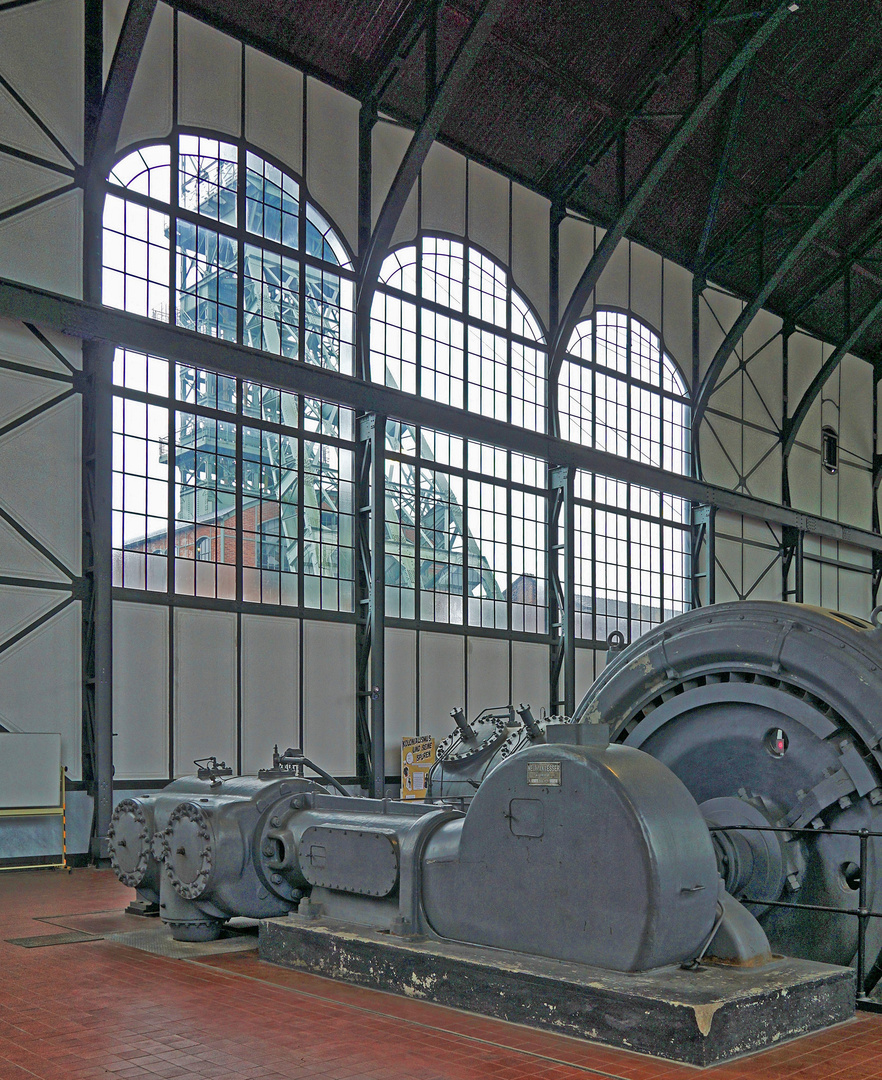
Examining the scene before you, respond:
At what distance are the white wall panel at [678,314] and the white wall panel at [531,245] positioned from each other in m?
3.98

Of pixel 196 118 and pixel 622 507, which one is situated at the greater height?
pixel 196 118

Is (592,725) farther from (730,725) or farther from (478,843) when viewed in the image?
(730,725)

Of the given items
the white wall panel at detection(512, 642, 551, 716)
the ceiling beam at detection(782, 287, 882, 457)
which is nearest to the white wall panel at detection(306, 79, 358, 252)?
A: the white wall panel at detection(512, 642, 551, 716)

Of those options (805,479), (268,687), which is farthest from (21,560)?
(805,479)

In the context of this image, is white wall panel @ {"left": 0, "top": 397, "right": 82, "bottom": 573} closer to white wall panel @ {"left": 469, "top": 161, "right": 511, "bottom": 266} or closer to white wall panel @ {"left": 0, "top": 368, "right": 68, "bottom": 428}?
white wall panel @ {"left": 0, "top": 368, "right": 68, "bottom": 428}

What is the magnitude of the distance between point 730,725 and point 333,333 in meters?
12.9

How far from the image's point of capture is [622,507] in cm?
2409

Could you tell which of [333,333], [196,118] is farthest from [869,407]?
[196,118]

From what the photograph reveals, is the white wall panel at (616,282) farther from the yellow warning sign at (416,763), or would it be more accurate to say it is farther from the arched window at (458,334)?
the yellow warning sign at (416,763)

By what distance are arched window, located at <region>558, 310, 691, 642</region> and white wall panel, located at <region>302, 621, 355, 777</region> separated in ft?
20.7

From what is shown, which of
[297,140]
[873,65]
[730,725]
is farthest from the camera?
[873,65]

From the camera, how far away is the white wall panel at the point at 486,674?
20500 millimetres

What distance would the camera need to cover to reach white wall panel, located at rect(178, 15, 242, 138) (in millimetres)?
16484

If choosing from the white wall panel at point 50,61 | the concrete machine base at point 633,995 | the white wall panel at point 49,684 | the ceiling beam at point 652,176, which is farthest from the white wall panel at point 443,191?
the concrete machine base at point 633,995
